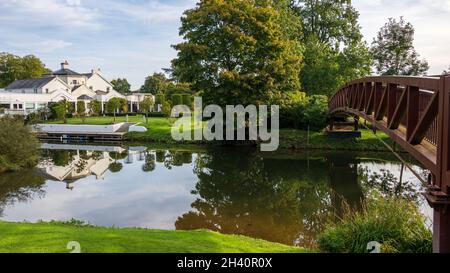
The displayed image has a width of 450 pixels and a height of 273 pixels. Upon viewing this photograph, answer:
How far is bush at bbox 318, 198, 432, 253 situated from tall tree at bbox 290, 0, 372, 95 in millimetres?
29034

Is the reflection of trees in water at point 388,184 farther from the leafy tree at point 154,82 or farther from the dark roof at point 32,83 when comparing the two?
the leafy tree at point 154,82

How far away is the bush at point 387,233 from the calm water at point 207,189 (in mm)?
2171

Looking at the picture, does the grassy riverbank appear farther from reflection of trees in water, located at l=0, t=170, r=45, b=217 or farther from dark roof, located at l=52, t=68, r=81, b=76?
dark roof, located at l=52, t=68, r=81, b=76

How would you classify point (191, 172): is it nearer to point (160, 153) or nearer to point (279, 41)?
point (160, 153)

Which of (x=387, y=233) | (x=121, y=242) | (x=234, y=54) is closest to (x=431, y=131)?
(x=387, y=233)

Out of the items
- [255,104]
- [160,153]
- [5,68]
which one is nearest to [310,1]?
[255,104]

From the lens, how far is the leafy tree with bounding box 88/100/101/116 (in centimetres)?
4809

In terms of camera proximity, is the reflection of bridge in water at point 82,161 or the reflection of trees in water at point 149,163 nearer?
the reflection of bridge in water at point 82,161

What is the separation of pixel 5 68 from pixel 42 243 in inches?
2650

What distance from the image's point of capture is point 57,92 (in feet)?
162

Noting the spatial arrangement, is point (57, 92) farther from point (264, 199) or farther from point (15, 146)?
point (264, 199)

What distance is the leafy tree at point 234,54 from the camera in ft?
90.0

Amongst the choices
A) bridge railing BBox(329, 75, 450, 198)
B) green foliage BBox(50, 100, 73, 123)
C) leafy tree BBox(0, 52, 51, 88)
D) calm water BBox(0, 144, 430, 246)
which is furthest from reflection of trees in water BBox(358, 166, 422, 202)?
leafy tree BBox(0, 52, 51, 88)

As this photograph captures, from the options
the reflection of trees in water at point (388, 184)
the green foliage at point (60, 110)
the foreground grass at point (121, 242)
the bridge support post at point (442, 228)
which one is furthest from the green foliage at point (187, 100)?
the bridge support post at point (442, 228)
